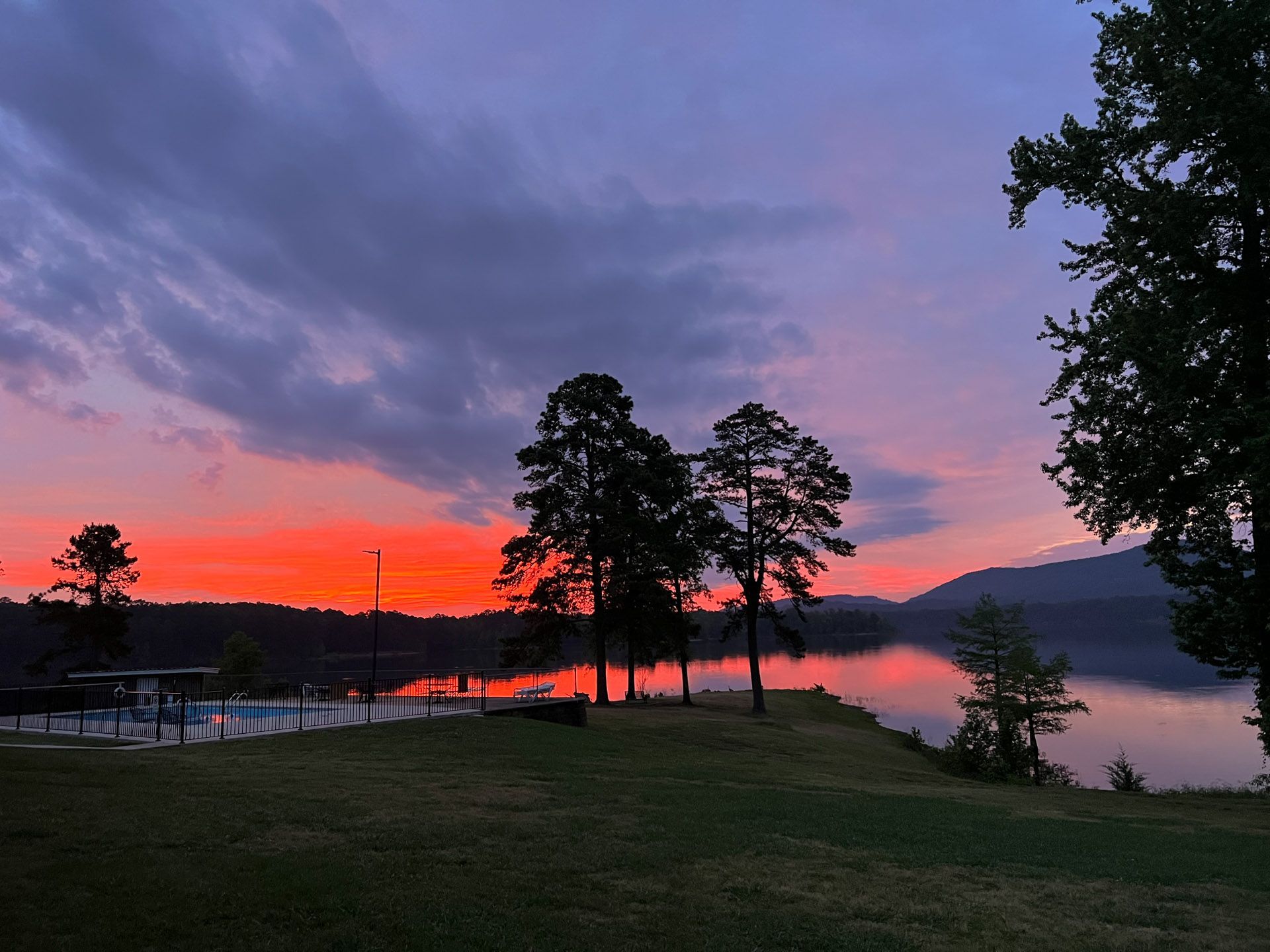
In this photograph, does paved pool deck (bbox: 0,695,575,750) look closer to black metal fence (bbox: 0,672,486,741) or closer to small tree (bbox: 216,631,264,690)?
black metal fence (bbox: 0,672,486,741)

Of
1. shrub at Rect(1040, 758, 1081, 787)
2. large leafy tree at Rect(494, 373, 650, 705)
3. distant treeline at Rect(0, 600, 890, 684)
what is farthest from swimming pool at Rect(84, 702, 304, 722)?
distant treeline at Rect(0, 600, 890, 684)

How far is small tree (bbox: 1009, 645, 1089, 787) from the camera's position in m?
37.9

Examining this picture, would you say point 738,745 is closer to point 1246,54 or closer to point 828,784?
point 828,784

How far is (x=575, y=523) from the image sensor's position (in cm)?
4203

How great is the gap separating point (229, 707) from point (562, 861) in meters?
23.2

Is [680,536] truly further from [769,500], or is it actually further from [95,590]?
[95,590]

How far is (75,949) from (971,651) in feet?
148

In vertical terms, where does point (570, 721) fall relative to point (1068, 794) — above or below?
above

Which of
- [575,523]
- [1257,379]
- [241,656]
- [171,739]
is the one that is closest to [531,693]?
[575,523]

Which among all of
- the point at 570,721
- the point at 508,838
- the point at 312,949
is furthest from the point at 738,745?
the point at 312,949

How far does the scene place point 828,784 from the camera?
20062 mm

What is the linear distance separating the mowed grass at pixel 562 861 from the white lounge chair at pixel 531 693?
12.6 meters

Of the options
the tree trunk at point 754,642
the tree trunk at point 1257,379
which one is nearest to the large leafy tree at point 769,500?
the tree trunk at point 754,642

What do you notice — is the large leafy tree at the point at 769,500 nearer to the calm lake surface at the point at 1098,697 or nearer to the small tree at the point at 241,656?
the calm lake surface at the point at 1098,697
